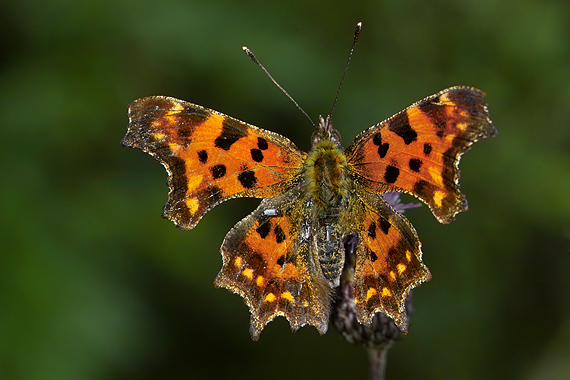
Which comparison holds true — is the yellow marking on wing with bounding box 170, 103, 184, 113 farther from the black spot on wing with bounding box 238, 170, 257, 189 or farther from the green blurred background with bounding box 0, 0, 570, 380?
the green blurred background with bounding box 0, 0, 570, 380

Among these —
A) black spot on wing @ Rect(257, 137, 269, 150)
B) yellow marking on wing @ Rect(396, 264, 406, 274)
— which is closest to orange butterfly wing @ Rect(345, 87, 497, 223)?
yellow marking on wing @ Rect(396, 264, 406, 274)

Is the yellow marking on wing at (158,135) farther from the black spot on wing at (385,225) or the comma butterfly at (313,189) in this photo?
the black spot on wing at (385,225)

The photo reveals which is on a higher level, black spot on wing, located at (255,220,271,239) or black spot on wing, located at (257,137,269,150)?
black spot on wing, located at (257,137,269,150)

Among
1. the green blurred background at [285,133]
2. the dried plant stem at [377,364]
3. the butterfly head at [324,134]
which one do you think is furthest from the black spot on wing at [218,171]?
the green blurred background at [285,133]

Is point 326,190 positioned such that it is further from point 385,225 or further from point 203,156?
point 203,156

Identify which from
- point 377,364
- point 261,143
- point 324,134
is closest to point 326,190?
point 324,134

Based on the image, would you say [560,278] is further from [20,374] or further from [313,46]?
[20,374]
